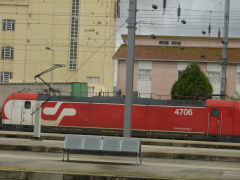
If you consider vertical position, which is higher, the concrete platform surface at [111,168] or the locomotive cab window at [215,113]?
the locomotive cab window at [215,113]

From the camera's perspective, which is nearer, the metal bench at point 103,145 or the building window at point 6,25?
the metal bench at point 103,145

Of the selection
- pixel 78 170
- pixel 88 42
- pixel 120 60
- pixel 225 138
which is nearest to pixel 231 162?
pixel 78 170

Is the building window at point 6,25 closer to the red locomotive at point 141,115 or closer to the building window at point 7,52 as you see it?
the building window at point 7,52

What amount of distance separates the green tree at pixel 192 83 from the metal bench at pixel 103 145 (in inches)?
1294

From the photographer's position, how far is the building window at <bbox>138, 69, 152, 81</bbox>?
181 feet

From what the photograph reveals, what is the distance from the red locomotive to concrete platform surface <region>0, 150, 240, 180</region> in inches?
487

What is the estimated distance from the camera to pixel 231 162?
19.8m

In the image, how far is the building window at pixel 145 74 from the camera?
55.2 meters

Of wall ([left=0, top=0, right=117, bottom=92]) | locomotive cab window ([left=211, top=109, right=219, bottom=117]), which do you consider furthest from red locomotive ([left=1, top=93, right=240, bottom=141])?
wall ([left=0, top=0, right=117, bottom=92])

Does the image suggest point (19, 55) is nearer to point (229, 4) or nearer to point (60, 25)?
point (60, 25)

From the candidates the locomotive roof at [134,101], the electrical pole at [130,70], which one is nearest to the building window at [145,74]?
the locomotive roof at [134,101]

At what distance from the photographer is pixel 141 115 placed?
3225 centimetres

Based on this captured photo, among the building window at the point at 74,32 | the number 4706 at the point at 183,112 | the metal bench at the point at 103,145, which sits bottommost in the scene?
the metal bench at the point at 103,145

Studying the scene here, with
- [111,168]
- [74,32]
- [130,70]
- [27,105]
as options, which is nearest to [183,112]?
[27,105]
